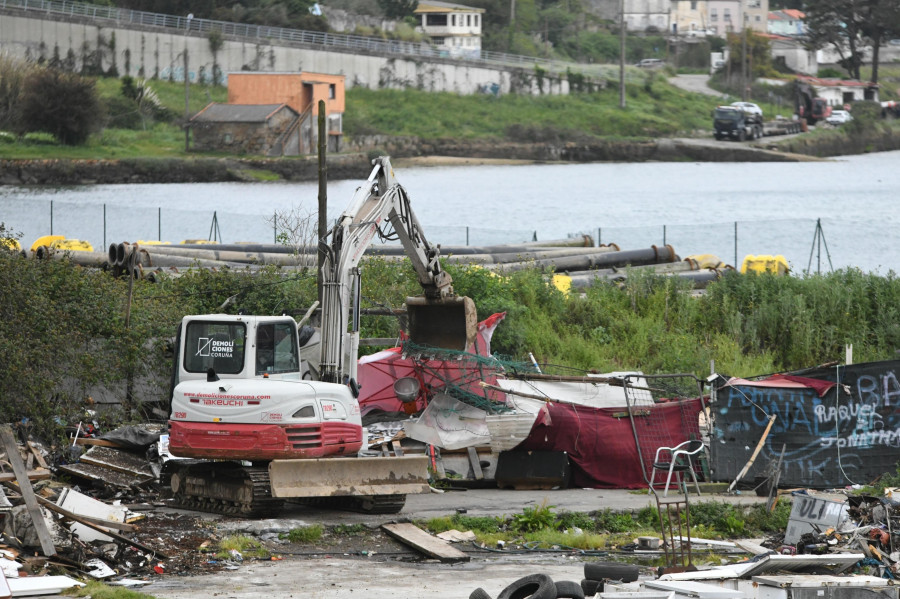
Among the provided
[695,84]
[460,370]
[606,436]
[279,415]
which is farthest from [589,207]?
[279,415]

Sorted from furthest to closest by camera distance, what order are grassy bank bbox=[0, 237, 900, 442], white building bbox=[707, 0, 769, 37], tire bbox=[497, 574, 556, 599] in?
white building bbox=[707, 0, 769, 37]
grassy bank bbox=[0, 237, 900, 442]
tire bbox=[497, 574, 556, 599]

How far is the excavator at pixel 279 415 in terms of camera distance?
1588cm

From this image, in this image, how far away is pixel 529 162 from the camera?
122562 mm

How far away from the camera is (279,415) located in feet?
52.0

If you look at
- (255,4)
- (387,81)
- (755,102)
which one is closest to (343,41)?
(387,81)

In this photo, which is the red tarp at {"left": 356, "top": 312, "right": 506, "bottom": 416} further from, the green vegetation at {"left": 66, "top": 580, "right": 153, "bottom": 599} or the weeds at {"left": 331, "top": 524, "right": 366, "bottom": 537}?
the green vegetation at {"left": 66, "top": 580, "right": 153, "bottom": 599}

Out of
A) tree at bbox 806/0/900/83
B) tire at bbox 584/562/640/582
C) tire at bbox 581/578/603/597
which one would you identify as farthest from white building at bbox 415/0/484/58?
tire at bbox 581/578/603/597

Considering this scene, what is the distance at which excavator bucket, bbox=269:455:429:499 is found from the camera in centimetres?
1572

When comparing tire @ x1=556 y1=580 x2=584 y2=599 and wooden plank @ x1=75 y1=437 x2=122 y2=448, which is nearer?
tire @ x1=556 y1=580 x2=584 y2=599

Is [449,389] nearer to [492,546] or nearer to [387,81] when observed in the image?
[492,546]

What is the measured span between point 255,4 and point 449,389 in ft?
385

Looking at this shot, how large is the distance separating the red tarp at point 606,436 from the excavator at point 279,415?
11.8 feet

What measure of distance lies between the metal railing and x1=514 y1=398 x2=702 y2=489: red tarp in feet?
316

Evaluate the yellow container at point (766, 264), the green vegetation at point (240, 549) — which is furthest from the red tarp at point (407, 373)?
the yellow container at point (766, 264)
